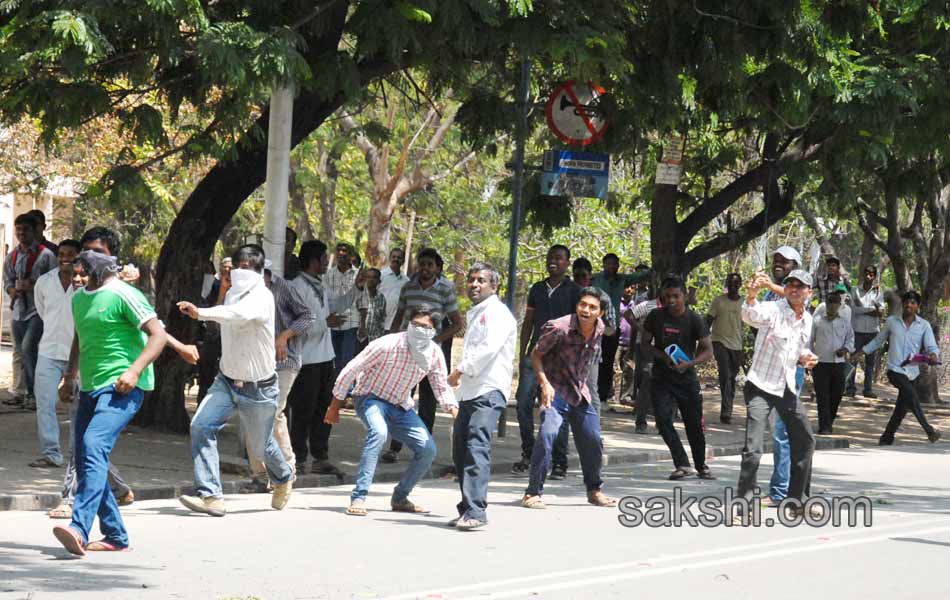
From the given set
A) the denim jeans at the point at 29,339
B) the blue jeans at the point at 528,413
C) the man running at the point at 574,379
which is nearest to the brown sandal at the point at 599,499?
the man running at the point at 574,379

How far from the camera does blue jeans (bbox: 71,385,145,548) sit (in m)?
8.10

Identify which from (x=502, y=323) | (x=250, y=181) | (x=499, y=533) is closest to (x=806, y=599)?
(x=499, y=533)

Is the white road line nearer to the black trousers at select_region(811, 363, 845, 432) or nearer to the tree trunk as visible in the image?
the tree trunk

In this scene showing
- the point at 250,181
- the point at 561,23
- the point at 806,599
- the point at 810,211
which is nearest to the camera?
the point at 806,599

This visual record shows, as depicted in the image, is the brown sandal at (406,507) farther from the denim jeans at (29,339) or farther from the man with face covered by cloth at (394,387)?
the denim jeans at (29,339)

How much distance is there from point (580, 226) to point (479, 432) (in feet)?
86.8

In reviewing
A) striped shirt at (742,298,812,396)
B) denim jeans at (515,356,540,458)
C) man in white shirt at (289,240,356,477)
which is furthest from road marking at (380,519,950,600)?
man in white shirt at (289,240,356,477)

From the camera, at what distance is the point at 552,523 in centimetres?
1009

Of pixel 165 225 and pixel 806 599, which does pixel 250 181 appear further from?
pixel 165 225

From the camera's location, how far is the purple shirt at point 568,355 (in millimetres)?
10820

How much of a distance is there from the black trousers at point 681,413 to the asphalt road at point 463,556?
71.5 inches

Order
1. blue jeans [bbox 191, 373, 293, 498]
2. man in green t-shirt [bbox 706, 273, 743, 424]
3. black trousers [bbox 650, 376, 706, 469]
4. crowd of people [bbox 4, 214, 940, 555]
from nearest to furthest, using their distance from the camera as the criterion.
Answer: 1. crowd of people [bbox 4, 214, 940, 555]
2. blue jeans [bbox 191, 373, 293, 498]
3. black trousers [bbox 650, 376, 706, 469]
4. man in green t-shirt [bbox 706, 273, 743, 424]

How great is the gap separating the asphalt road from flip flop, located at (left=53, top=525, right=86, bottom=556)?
2.6 inches

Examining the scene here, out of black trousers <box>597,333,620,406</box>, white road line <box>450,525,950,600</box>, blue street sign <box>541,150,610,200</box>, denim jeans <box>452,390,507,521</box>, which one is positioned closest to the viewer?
white road line <box>450,525,950,600</box>
